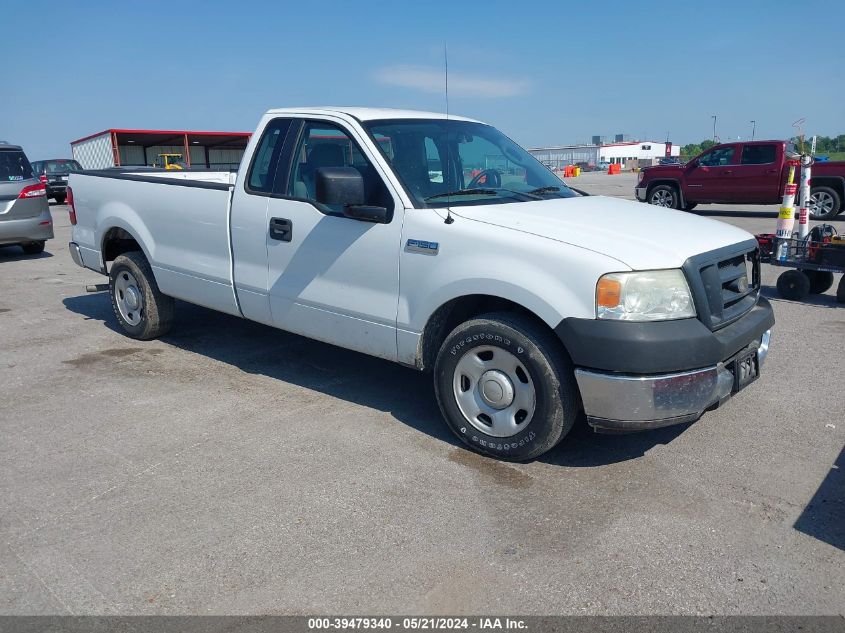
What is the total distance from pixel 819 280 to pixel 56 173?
24.0 metres

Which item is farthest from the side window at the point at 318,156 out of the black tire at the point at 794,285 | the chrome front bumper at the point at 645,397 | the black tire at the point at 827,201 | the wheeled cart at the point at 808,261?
the black tire at the point at 827,201

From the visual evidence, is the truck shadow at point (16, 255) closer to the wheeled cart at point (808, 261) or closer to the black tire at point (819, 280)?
the wheeled cart at point (808, 261)

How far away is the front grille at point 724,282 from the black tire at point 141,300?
4.62 meters

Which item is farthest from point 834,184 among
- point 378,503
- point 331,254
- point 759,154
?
point 378,503

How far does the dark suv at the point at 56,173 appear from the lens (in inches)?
961

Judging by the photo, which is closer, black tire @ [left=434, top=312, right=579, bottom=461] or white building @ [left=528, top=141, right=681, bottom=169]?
black tire @ [left=434, top=312, right=579, bottom=461]

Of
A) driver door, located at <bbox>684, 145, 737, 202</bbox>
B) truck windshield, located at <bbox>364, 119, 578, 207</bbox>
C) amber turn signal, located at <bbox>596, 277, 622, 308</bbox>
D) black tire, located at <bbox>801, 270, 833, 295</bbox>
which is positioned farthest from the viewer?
driver door, located at <bbox>684, 145, 737, 202</bbox>

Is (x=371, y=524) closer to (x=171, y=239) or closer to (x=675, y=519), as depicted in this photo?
(x=675, y=519)

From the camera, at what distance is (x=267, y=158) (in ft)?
17.4

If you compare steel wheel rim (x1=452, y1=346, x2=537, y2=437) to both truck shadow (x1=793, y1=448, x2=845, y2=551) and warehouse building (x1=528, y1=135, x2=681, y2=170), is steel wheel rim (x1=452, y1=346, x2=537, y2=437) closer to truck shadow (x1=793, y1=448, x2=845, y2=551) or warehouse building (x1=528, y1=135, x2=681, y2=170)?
truck shadow (x1=793, y1=448, x2=845, y2=551)

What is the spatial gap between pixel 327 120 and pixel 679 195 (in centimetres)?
1527

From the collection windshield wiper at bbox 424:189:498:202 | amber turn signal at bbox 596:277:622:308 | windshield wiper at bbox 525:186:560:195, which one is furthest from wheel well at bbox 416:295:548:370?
windshield wiper at bbox 525:186:560:195

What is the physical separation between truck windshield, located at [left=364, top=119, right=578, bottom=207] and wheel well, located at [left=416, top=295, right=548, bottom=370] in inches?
24.4

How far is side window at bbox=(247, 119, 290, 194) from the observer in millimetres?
5234
